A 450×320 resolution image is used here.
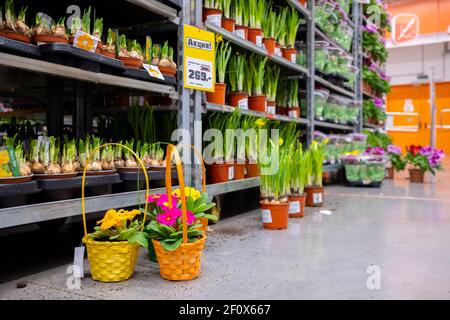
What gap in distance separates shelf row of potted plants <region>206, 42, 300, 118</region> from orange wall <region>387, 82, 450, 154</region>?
10.7 meters

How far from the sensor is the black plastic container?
1506mm

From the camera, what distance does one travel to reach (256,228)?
267 centimetres

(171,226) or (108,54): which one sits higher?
(108,54)

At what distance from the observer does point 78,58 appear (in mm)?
1814

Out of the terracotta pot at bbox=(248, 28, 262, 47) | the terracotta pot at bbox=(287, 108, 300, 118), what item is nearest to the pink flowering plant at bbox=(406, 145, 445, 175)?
the terracotta pot at bbox=(287, 108, 300, 118)

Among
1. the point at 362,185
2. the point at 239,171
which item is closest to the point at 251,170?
the point at 239,171

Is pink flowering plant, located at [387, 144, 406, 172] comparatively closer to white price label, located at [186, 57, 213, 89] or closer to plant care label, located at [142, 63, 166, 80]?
white price label, located at [186, 57, 213, 89]

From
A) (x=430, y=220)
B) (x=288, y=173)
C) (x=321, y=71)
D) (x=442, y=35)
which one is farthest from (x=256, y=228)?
(x=442, y=35)

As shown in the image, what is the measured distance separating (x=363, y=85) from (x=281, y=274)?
5493mm

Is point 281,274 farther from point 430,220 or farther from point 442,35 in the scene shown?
point 442,35

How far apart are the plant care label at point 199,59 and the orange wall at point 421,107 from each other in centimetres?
1179

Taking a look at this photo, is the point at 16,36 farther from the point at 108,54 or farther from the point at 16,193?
the point at 16,193

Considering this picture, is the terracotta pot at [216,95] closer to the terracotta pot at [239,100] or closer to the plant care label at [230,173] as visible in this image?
the terracotta pot at [239,100]

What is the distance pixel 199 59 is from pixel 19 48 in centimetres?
114
